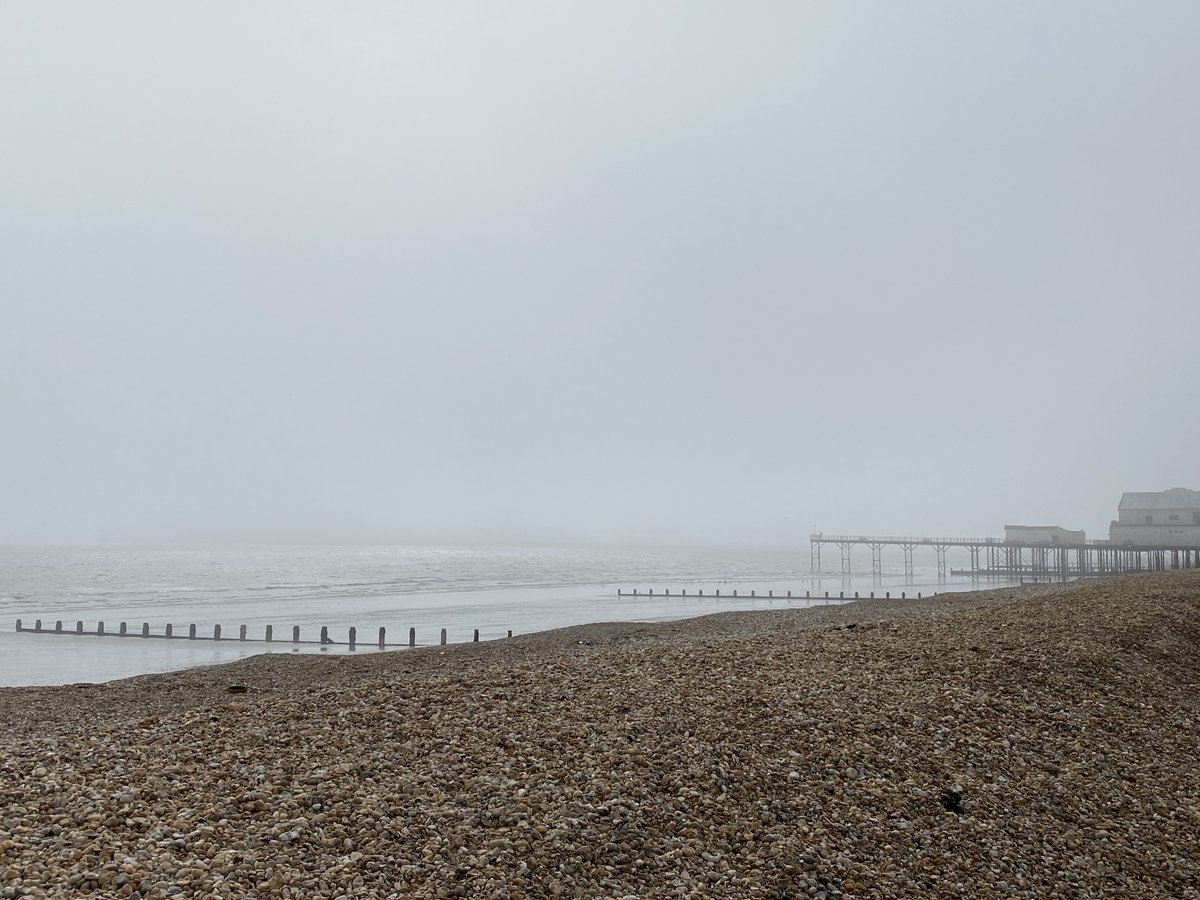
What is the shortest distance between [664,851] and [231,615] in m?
36.6

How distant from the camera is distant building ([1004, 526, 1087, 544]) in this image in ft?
233

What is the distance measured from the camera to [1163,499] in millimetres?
75500

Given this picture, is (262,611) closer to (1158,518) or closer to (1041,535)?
(1041,535)

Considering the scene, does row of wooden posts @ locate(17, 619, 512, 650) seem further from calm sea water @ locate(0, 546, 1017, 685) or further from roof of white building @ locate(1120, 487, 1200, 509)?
roof of white building @ locate(1120, 487, 1200, 509)

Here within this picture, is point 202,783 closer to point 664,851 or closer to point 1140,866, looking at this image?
point 664,851

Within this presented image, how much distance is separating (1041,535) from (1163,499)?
11.3m

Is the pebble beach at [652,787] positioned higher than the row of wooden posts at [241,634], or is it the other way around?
the pebble beach at [652,787]

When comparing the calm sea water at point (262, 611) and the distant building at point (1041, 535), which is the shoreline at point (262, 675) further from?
the distant building at point (1041, 535)

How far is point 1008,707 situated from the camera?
333 inches

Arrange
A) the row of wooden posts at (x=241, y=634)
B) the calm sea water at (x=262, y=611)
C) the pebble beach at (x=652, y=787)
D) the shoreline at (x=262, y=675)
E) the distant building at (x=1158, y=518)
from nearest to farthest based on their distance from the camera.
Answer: the pebble beach at (x=652, y=787) < the shoreline at (x=262, y=675) < the calm sea water at (x=262, y=611) < the row of wooden posts at (x=241, y=634) < the distant building at (x=1158, y=518)

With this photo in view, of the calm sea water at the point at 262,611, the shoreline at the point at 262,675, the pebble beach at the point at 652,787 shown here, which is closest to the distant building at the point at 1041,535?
the calm sea water at the point at 262,611

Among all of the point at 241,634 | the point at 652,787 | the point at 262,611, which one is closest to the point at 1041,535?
the point at 262,611

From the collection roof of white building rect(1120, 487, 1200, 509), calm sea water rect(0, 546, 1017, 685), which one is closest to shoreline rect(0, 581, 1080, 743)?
calm sea water rect(0, 546, 1017, 685)

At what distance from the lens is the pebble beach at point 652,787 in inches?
194
